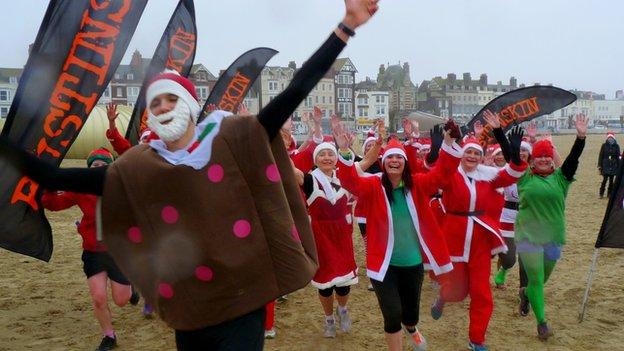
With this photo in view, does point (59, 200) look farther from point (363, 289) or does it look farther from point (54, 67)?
point (363, 289)

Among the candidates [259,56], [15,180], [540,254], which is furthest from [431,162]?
[259,56]

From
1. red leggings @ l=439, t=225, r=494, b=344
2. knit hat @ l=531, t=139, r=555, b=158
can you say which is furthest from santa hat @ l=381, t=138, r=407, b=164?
knit hat @ l=531, t=139, r=555, b=158

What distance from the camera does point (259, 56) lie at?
1056 cm

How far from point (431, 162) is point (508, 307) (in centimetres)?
187

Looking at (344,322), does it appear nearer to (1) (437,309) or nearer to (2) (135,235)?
(1) (437,309)

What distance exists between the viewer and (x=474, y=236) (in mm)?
4820

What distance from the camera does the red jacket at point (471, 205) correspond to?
4.80 meters

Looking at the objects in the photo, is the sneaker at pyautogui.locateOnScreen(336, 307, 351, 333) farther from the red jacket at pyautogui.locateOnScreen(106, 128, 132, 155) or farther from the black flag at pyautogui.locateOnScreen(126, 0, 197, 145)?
the black flag at pyautogui.locateOnScreen(126, 0, 197, 145)

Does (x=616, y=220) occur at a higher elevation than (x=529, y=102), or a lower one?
lower

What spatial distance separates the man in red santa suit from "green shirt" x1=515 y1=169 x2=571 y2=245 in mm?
326

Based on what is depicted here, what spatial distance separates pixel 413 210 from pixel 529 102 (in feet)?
18.5

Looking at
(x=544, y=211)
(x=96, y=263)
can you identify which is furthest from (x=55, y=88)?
(x=544, y=211)

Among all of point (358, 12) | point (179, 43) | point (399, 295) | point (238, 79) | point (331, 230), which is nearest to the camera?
point (358, 12)

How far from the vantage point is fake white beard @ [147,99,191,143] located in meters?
2.19
